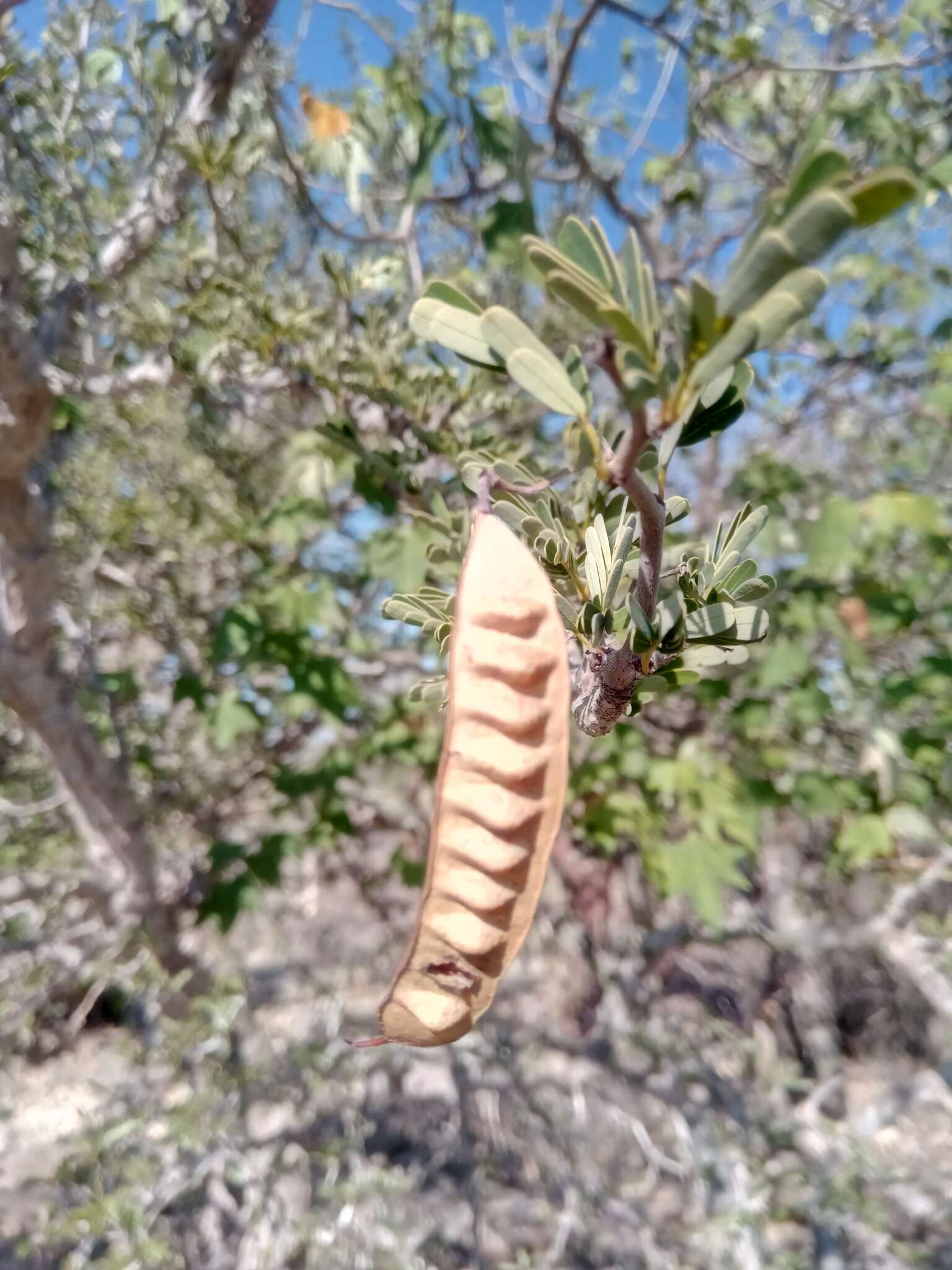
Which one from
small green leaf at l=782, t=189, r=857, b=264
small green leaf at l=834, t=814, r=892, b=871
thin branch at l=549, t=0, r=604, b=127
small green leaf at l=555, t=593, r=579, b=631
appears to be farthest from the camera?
small green leaf at l=834, t=814, r=892, b=871

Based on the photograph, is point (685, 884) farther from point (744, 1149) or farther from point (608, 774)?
point (744, 1149)

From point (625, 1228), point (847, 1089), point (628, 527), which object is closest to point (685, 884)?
point (625, 1228)

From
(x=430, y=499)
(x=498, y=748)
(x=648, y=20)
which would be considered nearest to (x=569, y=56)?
(x=648, y=20)

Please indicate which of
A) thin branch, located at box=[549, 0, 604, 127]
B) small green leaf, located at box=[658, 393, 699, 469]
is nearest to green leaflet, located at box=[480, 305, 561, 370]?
small green leaf, located at box=[658, 393, 699, 469]

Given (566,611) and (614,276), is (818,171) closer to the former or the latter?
(614,276)

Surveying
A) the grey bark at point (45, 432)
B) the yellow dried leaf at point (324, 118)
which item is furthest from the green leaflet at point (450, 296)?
the yellow dried leaf at point (324, 118)

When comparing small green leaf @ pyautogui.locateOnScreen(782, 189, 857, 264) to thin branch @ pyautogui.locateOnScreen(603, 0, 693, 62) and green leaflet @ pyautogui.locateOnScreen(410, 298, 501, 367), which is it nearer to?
green leaflet @ pyautogui.locateOnScreen(410, 298, 501, 367)

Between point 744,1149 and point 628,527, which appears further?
point 744,1149

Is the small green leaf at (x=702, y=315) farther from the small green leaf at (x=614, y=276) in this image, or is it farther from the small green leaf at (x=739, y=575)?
the small green leaf at (x=739, y=575)
